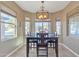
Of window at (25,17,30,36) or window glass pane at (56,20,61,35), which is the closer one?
window at (25,17,30,36)

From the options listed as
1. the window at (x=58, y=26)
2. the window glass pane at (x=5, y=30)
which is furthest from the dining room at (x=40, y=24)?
the window glass pane at (x=5, y=30)

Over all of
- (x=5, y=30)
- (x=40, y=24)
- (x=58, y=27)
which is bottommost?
(x=5, y=30)

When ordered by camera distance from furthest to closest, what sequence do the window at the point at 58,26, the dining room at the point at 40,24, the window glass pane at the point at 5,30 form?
the window at the point at 58,26 < the dining room at the point at 40,24 < the window glass pane at the point at 5,30

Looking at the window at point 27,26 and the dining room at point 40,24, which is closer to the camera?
the dining room at point 40,24

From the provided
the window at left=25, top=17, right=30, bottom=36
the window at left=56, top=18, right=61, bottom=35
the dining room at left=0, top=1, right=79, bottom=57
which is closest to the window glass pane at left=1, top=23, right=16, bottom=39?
the dining room at left=0, top=1, right=79, bottom=57

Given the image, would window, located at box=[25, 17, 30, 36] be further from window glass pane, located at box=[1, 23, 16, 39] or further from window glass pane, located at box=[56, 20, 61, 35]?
window glass pane, located at box=[56, 20, 61, 35]

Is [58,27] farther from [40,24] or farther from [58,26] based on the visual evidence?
[40,24]

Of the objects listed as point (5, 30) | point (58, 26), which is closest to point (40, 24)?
point (58, 26)

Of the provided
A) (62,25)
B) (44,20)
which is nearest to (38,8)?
(44,20)

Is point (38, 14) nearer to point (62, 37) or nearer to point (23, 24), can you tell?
point (23, 24)

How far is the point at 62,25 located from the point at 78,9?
3138mm

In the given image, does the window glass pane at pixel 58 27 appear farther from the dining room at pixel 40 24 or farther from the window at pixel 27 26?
the window at pixel 27 26

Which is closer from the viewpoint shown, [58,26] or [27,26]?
[27,26]

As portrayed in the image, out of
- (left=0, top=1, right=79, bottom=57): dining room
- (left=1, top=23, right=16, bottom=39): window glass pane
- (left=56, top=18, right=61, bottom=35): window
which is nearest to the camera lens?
(left=1, top=23, right=16, bottom=39): window glass pane
